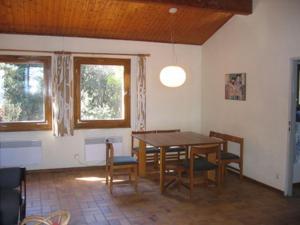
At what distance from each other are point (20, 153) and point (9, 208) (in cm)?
287

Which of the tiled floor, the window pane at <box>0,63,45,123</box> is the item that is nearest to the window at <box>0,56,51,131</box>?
the window pane at <box>0,63,45,123</box>

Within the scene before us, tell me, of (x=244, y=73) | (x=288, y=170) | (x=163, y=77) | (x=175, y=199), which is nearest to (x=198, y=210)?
(x=175, y=199)

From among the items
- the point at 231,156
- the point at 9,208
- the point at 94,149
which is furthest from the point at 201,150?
the point at 9,208

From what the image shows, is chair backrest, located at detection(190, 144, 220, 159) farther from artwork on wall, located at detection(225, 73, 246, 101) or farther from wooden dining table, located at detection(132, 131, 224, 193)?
artwork on wall, located at detection(225, 73, 246, 101)

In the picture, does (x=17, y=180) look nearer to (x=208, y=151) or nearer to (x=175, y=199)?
(x=175, y=199)

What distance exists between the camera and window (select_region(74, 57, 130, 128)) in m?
5.93

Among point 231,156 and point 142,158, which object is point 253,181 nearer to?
point 231,156

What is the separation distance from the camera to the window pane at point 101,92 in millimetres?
5996

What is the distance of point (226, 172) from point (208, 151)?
1495 millimetres

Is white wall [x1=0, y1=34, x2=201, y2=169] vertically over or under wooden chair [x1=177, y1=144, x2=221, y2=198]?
over

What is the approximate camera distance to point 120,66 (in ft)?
20.2

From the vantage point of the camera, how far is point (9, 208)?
9.42 ft

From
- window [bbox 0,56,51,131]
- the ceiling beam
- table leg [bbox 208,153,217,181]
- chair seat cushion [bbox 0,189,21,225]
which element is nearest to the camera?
chair seat cushion [bbox 0,189,21,225]

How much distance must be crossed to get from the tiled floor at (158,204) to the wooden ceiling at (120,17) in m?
2.43
